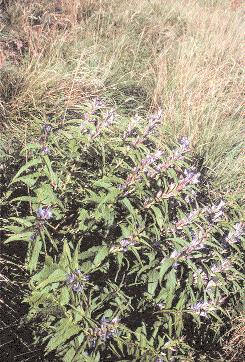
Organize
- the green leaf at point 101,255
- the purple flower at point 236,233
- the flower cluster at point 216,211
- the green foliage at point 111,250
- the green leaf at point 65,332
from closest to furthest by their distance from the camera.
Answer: the green leaf at point 65,332
the green foliage at point 111,250
the green leaf at point 101,255
the flower cluster at point 216,211
the purple flower at point 236,233

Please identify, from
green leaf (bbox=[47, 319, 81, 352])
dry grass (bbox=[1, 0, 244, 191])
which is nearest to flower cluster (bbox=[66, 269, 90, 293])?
green leaf (bbox=[47, 319, 81, 352])

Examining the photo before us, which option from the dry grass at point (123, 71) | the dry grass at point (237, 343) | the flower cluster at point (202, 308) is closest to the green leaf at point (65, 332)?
the flower cluster at point (202, 308)

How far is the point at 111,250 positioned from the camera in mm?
1876

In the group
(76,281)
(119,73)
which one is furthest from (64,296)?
(119,73)

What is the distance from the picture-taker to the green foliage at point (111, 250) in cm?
168

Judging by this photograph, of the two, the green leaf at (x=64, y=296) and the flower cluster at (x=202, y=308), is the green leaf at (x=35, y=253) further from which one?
the flower cluster at (x=202, y=308)

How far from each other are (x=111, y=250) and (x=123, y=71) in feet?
9.97

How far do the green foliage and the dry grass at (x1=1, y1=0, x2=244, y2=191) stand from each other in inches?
50.4

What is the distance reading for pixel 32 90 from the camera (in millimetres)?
3574

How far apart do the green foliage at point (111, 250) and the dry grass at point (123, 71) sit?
1281 mm

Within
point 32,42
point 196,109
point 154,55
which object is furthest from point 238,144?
point 32,42

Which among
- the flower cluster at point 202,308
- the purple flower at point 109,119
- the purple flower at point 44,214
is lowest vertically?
the flower cluster at point 202,308

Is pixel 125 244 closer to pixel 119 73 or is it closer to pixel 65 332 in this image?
pixel 65 332

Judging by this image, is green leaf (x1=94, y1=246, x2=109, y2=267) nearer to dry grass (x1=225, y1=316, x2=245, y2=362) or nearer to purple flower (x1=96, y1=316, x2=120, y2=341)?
purple flower (x1=96, y1=316, x2=120, y2=341)
